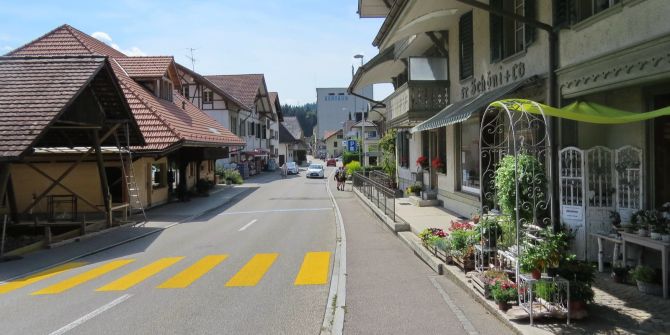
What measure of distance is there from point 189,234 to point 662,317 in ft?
45.5

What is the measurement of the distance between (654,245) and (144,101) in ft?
78.6

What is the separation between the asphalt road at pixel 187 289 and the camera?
707 cm

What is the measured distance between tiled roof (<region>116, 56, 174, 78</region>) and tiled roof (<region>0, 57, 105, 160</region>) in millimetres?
12733

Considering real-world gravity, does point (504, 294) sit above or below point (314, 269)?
above

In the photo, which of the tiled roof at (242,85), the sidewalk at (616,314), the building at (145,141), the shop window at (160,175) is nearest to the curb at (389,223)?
the sidewalk at (616,314)

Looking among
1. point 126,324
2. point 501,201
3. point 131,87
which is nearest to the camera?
point 126,324

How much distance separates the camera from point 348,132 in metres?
77.8

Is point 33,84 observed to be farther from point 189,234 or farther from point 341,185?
point 341,185

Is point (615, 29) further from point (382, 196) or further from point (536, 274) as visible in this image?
point (382, 196)

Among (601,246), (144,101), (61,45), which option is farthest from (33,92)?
(61,45)

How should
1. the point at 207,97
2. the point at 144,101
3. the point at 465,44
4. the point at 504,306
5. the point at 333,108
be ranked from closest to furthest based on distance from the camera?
the point at 504,306, the point at 465,44, the point at 144,101, the point at 207,97, the point at 333,108

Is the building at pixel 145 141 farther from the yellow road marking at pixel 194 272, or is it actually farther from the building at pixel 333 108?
the building at pixel 333 108

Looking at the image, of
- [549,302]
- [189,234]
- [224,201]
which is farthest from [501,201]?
[224,201]

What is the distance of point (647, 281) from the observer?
23.6 ft
